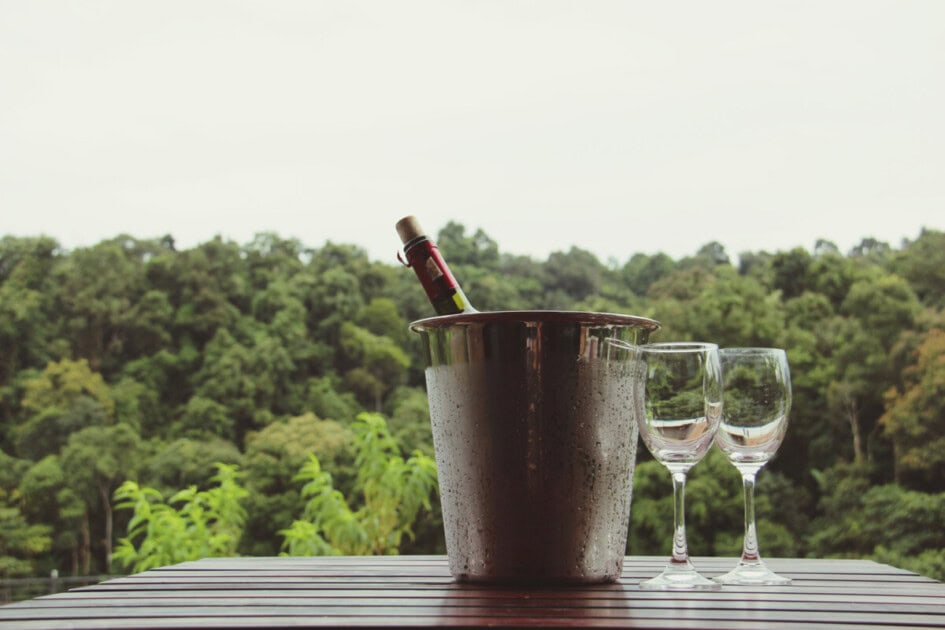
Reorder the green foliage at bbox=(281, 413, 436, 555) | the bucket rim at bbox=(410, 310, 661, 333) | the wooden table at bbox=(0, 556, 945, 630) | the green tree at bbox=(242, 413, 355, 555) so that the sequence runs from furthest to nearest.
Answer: the green tree at bbox=(242, 413, 355, 555) → the green foliage at bbox=(281, 413, 436, 555) → the bucket rim at bbox=(410, 310, 661, 333) → the wooden table at bbox=(0, 556, 945, 630)

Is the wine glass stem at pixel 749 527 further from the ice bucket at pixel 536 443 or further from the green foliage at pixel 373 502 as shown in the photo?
the green foliage at pixel 373 502

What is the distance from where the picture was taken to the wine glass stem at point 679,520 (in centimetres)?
74

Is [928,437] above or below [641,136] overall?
below

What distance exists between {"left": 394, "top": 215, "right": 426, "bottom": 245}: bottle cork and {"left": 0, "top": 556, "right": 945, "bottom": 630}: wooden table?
1.04 feet

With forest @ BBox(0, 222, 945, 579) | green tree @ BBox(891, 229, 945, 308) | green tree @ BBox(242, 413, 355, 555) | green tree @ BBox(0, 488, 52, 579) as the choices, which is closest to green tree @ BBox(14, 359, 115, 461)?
forest @ BBox(0, 222, 945, 579)

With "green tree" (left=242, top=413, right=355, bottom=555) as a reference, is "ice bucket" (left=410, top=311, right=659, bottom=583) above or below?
above

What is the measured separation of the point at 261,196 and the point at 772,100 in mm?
6424

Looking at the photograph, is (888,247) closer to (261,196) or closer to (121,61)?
(261,196)

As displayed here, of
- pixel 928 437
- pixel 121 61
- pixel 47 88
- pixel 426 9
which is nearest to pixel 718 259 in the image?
pixel 928 437

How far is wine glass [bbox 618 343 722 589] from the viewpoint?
750mm

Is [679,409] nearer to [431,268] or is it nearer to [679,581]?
[679,581]

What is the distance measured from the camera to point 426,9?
905cm

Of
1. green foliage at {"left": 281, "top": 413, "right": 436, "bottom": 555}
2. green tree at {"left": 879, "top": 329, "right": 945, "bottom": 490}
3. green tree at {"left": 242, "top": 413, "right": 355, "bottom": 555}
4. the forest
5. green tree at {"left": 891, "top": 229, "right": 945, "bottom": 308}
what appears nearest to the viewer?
green foliage at {"left": 281, "top": 413, "right": 436, "bottom": 555}

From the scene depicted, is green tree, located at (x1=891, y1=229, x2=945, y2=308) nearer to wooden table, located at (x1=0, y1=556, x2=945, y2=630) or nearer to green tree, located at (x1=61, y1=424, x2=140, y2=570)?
green tree, located at (x1=61, y1=424, x2=140, y2=570)
